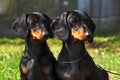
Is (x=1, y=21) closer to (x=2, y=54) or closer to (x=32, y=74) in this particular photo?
(x=2, y=54)

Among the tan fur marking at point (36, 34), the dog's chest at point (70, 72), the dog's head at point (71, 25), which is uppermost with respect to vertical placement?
the dog's head at point (71, 25)

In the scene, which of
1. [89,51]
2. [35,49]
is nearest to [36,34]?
[35,49]

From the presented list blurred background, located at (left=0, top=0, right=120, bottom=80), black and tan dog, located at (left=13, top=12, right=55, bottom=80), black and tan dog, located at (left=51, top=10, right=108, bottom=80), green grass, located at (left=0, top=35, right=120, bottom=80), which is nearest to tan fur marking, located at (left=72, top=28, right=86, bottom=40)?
black and tan dog, located at (left=51, top=10, right=108, bottom=80)

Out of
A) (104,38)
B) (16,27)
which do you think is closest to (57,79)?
(16,27)

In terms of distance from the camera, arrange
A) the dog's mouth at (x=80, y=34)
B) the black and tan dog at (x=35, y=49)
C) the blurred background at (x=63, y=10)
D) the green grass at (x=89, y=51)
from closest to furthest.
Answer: the dog's mouth at (x=80, y=34)
the black and tan dog at (x=35, y=49)
the green grass at (x=89, y=51)
the blurred background at (x=63, y=10)

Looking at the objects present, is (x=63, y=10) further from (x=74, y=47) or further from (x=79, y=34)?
(x=79, y=34)

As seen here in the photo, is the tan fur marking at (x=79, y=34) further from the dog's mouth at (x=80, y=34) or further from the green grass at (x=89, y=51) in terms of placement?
the green grass at (x=89, y=51)

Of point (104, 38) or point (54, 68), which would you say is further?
point (104, 38)

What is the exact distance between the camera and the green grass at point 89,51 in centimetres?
730

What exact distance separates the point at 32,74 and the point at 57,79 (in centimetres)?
29

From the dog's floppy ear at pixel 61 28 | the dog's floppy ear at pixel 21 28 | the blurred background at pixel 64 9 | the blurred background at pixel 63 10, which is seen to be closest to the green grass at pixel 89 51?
the blurred background at pixel 63 10

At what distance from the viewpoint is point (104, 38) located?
11125 millimetres

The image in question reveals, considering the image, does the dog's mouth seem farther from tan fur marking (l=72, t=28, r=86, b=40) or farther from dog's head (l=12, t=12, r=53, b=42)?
dog's head (l=12, t=12, r=53, b=42)

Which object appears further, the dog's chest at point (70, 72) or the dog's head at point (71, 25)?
the dog's chest at point (70, 72)
